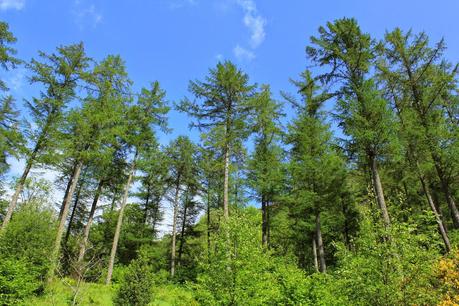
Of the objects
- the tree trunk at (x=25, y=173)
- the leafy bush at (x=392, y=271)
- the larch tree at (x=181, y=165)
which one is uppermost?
the larch tree at (x=181, y=165)

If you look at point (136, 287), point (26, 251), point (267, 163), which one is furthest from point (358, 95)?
point (26, 251)

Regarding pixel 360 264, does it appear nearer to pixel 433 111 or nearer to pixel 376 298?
pixel 376 298

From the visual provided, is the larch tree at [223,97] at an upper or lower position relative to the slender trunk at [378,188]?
upper

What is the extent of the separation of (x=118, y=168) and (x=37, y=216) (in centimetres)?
722

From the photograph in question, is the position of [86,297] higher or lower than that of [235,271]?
lower

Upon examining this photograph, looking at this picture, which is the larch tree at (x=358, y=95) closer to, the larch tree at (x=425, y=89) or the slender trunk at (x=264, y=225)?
the larch tree at (x=425, y=89)

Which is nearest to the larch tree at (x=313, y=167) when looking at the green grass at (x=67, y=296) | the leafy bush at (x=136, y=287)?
the leafy bush at (x=136, y=287)

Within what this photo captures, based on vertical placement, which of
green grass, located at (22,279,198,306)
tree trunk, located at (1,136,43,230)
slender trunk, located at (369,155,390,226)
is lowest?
green grass, located at (22,279,198,306)

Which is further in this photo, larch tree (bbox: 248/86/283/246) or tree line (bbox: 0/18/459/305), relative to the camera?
larch tree (bbox: 248/86/283/246)

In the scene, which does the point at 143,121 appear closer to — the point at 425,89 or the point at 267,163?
the point at 267,163

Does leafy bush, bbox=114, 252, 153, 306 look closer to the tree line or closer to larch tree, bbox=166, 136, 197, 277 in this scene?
the tree line

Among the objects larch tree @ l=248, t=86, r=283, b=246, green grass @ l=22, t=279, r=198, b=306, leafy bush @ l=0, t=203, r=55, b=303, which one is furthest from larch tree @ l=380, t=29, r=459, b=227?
leafy bush @ l=0, t=203, r=55, b=303

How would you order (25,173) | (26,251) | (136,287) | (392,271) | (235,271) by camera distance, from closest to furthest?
(392,271), (235,271), (136,287), (26,251), (25,173)

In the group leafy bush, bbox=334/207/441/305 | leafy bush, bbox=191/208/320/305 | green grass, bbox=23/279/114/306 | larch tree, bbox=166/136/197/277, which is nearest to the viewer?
leafy bush, bbox=334/207/441/305
